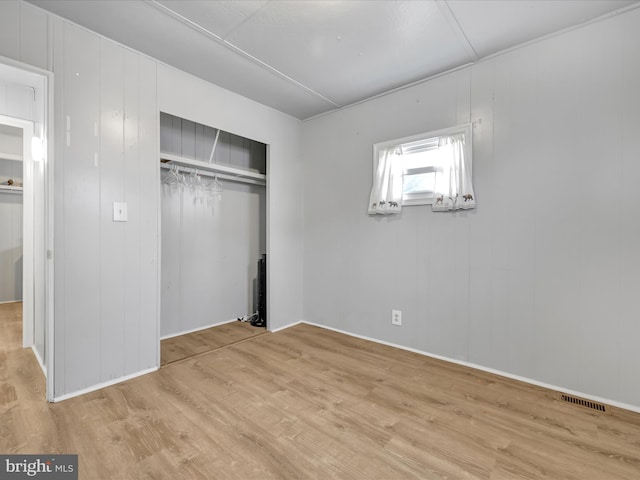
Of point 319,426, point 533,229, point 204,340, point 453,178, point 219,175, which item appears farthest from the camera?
point 219,175

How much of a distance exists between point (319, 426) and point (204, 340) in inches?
72.4

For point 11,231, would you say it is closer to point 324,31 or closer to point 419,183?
point 324,31

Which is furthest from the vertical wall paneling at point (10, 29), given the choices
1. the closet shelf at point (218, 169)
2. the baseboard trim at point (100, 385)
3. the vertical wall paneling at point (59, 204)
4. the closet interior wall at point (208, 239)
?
the baseboard trim at point (100, 385)

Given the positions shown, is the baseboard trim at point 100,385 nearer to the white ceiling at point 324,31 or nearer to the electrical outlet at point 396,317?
the electrical outlet at point 396,317

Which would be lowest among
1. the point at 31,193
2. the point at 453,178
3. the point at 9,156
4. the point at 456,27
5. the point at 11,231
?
the point at 11,231

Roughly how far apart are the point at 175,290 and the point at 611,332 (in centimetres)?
375

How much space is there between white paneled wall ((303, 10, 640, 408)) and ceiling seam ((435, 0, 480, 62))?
16 centimetres

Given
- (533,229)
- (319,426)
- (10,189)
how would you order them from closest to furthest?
(319,426) < (533,229) < (10,189)

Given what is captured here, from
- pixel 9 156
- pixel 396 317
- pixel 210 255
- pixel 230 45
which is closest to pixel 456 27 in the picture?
pixel 230 45

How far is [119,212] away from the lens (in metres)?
2.21

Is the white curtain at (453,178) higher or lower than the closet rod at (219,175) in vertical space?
lower

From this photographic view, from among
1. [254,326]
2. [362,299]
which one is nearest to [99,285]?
[254,326]

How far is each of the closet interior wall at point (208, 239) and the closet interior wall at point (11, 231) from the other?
359 cm

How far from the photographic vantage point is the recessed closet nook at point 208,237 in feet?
10.3
